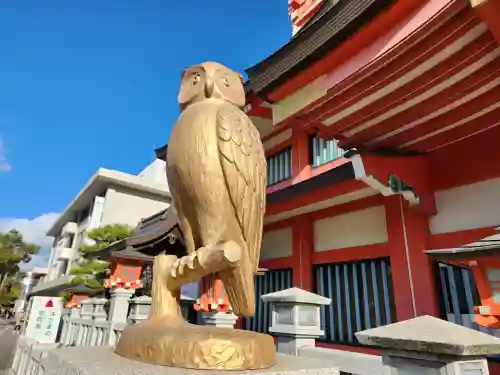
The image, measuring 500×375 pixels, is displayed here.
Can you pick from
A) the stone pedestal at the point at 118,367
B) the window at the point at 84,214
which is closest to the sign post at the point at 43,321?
the stone pedestal at the point at 118,367

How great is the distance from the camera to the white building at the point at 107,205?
53.3ft

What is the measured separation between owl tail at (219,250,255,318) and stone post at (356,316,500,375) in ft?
3.85

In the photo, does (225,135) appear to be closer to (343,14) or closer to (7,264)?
(343,14)

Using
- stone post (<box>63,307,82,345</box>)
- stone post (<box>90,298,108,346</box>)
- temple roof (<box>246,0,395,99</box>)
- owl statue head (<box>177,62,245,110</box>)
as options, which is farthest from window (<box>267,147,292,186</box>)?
owl statue head (<box>177,62,245,110</box>)

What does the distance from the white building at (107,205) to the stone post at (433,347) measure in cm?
1413

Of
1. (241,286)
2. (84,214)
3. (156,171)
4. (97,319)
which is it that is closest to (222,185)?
(241,286)

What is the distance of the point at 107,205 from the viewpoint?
16.2m

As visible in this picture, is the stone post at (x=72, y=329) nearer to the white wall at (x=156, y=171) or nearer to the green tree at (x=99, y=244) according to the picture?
the green tree at (x=99, y=244)

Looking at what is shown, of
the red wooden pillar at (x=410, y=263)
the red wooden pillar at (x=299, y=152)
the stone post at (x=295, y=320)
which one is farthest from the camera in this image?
the red wooden pillar at (x=299, y=152)

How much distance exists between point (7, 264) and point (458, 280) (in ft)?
95.4

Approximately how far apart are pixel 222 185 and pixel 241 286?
1.54 feet

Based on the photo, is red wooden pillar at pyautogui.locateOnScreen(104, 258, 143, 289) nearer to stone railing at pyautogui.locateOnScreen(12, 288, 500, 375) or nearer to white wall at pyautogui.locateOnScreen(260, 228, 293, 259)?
stone railing at pyautogui.locateOnScreen(12, 288, 500, 375)

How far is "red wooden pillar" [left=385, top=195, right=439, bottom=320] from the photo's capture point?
416 cm

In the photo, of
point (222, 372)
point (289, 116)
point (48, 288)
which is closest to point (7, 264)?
point (48, 288)
